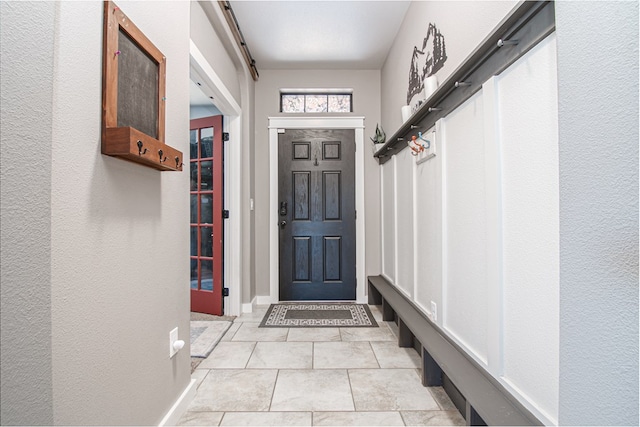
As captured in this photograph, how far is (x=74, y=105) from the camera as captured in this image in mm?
899

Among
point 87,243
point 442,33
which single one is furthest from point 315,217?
point 87,243

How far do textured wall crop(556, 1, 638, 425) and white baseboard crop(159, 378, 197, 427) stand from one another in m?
1.52

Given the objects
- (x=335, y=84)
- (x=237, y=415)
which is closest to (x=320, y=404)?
(x=237, y=415)

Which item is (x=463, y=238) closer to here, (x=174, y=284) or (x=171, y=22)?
(x=174, y=284)

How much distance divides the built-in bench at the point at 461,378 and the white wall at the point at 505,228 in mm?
45

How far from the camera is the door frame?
12.4 ft

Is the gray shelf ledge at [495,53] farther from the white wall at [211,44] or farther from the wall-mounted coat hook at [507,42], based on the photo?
the white wall at [211,44]

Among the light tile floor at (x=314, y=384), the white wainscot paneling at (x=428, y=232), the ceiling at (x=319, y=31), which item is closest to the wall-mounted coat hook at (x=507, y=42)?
the white wainscot paneling at (x=428, y=232)

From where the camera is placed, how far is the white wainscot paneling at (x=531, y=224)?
1.01m

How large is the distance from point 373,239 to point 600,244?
10.4 ft

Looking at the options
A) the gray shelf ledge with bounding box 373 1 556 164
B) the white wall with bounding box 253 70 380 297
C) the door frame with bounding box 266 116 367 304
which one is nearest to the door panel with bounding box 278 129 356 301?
the door frame with bounding box 266 116 367 304

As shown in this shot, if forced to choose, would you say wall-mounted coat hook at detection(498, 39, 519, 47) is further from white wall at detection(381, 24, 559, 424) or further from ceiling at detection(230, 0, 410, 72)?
ceiling at detection(230, 0, 410, 72)

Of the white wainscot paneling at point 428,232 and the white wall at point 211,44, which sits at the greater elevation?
the white wall at point 211,44

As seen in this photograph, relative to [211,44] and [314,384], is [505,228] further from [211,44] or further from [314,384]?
[211,44]
